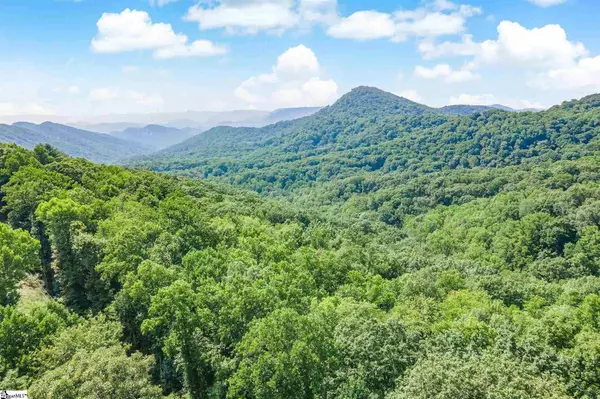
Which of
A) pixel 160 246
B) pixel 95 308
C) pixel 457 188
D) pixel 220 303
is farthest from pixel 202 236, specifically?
pixel 457 188

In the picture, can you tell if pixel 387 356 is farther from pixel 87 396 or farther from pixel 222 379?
pixel 87 396

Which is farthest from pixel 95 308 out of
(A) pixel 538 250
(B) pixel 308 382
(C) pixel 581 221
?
(C) pixel 581 221

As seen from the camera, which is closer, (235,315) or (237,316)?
(235,315)

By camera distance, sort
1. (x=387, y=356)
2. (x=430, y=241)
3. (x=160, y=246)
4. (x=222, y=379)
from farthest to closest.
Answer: (x=430, y=241) < (x=160, y=246) < (x=222, y=379) < (x=387, y=356)

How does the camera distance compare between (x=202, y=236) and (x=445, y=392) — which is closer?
(x=445, y=392)

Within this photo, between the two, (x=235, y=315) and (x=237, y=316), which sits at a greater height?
(x=235, y=315)

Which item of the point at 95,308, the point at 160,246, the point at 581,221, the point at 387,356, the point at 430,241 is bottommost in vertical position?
the point at 430,241

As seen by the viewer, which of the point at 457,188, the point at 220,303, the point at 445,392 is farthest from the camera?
the point at 457,188

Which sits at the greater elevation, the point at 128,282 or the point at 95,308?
the point at 128,282

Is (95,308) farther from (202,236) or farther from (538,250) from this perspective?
(538,250)
